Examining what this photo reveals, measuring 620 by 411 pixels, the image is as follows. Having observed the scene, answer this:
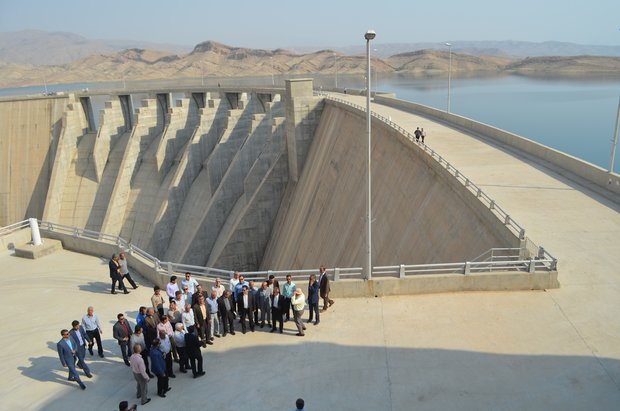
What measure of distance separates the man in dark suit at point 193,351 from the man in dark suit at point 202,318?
50 cm

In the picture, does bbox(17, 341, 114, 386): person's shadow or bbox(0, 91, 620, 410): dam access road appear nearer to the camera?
bbox(0, 91, 620, 410): dam access road

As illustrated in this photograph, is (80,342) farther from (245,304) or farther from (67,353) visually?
(245,304)

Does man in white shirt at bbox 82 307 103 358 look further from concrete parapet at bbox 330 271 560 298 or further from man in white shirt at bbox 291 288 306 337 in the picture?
concrete parapet at bbox 330 271 560 298

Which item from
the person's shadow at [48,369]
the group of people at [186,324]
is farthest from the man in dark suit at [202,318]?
the person's shadow at [48,369]

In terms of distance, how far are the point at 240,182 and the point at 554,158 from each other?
1930 cm

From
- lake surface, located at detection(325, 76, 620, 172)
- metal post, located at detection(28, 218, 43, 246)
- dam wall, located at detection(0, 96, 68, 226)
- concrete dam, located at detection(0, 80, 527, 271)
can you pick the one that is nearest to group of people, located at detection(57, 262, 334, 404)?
concrete dam, located at detection(0, 80, 527, 271)

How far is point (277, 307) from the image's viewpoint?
10586 mm

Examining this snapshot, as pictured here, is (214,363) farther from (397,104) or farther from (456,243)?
(397,104)

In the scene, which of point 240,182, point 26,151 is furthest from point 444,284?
point 26,151

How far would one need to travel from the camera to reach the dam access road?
841 cm

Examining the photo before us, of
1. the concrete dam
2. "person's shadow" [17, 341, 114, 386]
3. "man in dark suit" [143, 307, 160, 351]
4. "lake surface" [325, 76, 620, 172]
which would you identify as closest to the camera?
"man in dark suit" [143, 307, 160, 351]

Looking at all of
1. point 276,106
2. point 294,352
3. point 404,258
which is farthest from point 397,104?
point 294,352

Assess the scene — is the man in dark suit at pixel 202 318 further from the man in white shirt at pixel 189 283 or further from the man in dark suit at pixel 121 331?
the man in dark suit at pixel 121 331

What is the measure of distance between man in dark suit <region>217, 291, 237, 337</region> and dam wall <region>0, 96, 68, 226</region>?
40.3 metres
